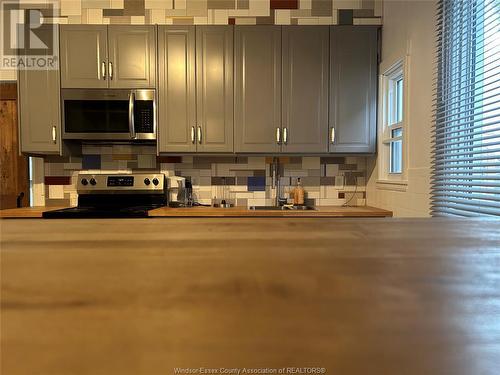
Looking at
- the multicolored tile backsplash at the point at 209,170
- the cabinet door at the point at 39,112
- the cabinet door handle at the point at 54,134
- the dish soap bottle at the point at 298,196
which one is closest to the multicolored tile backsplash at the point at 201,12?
the cabinet door at the point at 39,112

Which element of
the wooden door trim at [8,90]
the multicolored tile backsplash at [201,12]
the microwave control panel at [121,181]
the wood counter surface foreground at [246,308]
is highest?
the multicolored tile backsplash at [201,12]

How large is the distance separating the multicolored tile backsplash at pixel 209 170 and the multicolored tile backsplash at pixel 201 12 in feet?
3.78

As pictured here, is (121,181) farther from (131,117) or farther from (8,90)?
(8,90)

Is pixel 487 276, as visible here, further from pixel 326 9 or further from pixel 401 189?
pixel 326 9

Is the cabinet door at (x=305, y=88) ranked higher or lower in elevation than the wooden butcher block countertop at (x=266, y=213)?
higher

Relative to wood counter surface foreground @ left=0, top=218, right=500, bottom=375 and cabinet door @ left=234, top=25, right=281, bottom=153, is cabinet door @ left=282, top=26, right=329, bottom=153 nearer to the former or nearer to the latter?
cabinet door @ left=234, top=25, right=281, bottom=153

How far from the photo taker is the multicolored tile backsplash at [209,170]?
3250 millimetres

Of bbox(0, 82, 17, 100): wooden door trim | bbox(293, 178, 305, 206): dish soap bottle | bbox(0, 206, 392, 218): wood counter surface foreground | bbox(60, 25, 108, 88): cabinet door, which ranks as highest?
bbox(60, 25, 108, 88): cabinet door

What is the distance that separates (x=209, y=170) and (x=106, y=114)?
3.20 ft

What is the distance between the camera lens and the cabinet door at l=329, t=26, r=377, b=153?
294cm

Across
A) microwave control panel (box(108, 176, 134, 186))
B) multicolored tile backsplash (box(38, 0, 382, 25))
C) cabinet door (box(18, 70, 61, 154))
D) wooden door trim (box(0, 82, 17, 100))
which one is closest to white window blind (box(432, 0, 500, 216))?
multicolored tile backsplash (box(38, 0, 382, 25))

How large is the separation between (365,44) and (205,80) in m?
1.35

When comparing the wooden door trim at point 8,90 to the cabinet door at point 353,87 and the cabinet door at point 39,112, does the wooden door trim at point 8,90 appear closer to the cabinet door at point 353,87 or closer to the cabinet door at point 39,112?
the cabinet door at point 39,112

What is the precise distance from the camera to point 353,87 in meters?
2.95
